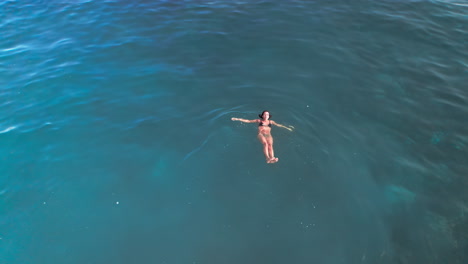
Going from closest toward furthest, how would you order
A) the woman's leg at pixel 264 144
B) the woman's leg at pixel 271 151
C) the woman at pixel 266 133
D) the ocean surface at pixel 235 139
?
the ocean surface at pixel 235 139
the woman's leg at pixel 271 151
the woman's leg at pixel 264 144
the woman at pixel 266 133

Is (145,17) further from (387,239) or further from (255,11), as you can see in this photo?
(387,239)

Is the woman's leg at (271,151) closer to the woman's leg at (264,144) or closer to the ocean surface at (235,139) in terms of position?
the woman's leg at (264,144)

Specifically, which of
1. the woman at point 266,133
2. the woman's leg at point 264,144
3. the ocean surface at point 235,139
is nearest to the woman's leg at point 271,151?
the woman at point 266,133

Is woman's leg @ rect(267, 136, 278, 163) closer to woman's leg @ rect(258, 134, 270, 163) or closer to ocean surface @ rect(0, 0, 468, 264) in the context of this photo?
woman's leg @ rect(258, 134, 270, 163)

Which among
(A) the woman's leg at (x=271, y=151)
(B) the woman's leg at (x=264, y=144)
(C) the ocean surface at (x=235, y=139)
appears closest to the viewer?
(C) the ocean surface at (x=235, y=139)

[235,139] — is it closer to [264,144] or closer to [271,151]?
[264,144]

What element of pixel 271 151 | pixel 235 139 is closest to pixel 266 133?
pixel 271 151

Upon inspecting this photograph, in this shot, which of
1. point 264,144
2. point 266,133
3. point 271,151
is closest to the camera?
point 271,151
